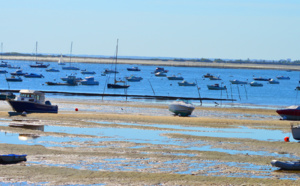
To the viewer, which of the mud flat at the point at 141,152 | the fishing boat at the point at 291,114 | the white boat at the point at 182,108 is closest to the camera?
the mud flat at the point at 141,152

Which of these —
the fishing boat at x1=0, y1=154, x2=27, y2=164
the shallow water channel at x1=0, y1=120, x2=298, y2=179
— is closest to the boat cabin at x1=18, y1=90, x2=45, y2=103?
the shallow water channel at x1=0, y1=120, x2=298, y2=179

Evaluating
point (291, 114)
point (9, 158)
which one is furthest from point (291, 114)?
point (9, 158)

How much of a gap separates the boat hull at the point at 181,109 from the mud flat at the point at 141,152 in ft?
15.9

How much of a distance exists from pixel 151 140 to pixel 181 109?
1945 centimetres

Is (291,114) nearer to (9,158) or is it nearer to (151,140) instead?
(151,140)

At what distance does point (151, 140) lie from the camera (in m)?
39.5

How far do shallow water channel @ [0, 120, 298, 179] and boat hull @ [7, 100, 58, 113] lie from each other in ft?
21.4

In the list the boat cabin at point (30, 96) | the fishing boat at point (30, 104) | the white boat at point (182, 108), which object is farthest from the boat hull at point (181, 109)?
the boat cabin at point (30, 96)

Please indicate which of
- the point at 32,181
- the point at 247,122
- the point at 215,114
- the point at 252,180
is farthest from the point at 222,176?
the point at 215,114

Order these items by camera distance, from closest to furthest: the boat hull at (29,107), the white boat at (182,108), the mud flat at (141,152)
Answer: the mud flat at (141,152)
the boat hull at (29,107)
the white boat at (182,108)

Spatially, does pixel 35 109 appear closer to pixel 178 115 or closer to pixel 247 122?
pixel 178 115

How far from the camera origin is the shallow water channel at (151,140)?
29359mm

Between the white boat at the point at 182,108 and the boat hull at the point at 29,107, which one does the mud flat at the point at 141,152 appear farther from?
the white boat at the point at 182,108

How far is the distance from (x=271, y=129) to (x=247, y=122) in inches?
197
